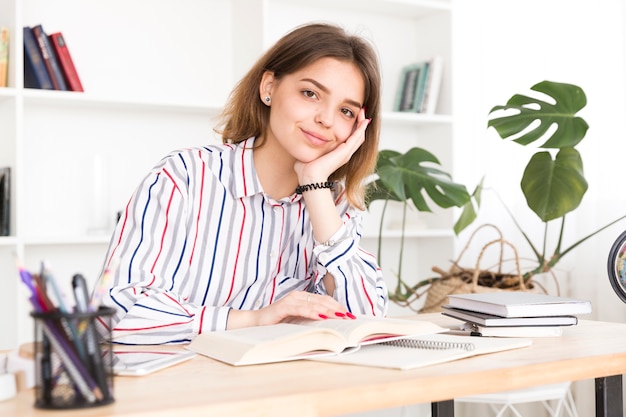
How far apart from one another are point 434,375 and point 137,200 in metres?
0.75

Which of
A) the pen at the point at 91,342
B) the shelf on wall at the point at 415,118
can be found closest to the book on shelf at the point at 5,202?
the shelf on wall at the point at 415,118

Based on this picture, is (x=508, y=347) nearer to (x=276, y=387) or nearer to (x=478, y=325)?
(x=478, y=325)

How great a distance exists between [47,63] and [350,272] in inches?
62.8

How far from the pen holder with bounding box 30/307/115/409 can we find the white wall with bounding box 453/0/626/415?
90.9 inches

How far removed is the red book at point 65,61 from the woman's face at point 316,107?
4.11 ft

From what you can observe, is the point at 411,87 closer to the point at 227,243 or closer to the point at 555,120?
the point at 555,120

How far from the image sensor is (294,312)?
1391mm

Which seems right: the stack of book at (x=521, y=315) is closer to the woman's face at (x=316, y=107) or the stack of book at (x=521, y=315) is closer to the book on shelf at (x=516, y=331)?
the book on shelf at (x=516, y=331)

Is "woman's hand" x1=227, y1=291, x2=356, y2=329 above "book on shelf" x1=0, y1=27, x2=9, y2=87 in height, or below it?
below

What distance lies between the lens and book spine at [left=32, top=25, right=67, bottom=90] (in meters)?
2.74

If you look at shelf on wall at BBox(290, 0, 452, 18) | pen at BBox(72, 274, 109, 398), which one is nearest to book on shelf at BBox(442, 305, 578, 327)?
pen at BBox(72, 274, 109, 398)

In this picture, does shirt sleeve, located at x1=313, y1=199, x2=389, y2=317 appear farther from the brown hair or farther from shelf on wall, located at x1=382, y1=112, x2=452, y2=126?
shelf on wall, located at x1=382, y1=112, x2=452, y2=126

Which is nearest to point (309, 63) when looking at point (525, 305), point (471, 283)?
point (525, 305)

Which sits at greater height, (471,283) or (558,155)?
(558,155)
